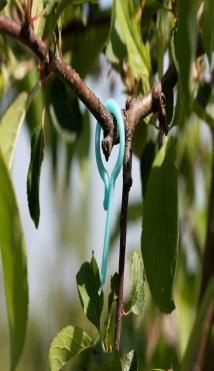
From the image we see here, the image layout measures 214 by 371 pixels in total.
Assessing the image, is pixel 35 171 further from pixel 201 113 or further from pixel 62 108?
pixel 62 108

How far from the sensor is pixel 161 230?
0.81 metres

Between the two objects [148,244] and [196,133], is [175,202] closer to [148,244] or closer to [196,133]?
[148,244]

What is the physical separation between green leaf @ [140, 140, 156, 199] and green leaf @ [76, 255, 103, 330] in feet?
0.87

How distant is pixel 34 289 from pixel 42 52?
1917mm

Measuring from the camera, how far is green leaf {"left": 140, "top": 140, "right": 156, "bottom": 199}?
1.03 m

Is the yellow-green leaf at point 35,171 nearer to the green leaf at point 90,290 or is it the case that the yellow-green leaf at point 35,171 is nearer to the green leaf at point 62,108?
the green leaf at point 90,290

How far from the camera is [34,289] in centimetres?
267

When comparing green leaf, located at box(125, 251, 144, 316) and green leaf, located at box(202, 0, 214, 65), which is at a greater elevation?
green leaf, located at box(202, 0, 214, 65)

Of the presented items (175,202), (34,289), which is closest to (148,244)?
(175,202)

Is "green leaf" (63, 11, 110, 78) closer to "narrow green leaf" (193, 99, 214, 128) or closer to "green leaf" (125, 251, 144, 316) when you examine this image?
"narrow green leaf" (193, 99, 214, 128)

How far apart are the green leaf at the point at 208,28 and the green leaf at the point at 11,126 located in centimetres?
19

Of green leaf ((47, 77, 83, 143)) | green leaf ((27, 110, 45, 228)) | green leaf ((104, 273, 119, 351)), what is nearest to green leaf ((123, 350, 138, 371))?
green leaf ((104, 273, 119, 351))

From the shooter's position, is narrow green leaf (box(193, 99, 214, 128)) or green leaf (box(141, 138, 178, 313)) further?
narrow green leaf (box(193, 99, 214, 128))

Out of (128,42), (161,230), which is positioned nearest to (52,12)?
(128,42)
